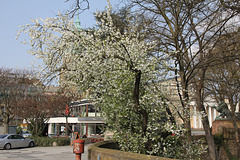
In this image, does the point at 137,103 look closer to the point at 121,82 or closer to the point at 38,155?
the point at 121,82

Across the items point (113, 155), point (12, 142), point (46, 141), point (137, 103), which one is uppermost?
point (137, 103)

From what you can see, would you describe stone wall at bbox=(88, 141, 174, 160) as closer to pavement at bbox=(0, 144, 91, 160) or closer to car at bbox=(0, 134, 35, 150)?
pavement at bbox=(0, 144, 91, 160)

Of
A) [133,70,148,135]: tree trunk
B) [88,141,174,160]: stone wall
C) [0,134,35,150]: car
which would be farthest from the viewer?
[0,134,35,150]: car

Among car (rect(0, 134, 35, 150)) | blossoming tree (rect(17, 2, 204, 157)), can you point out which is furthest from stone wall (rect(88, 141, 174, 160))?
car (rect(0, 134, 35, 150))

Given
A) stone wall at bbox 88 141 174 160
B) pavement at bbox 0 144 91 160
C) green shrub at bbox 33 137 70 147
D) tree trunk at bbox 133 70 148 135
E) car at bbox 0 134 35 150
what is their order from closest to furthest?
stone wall at bbox 88 141 174 160 → tree trunk at bbox 133 70 148 135 → pavement at bbox 0 144 91 160 → car at bbox 0 134 35 150 → green shrub at bbox 33 137 70 147

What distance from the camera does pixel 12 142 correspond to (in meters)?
25.0

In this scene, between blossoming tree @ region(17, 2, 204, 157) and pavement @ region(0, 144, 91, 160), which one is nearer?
blossoming tree @ region(17, 2, 204, 157)

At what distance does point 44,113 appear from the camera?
102ft

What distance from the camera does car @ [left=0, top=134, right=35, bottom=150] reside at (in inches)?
953

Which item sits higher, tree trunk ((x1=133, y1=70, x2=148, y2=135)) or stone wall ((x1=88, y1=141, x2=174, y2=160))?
tree trunk ((x1=133, y1=70, x2=148, y2=135))

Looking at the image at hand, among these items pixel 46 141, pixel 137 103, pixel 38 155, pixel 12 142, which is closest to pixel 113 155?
pixel 137 103

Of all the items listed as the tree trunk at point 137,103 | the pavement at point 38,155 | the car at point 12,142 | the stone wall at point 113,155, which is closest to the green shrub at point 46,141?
the car at point 12,142

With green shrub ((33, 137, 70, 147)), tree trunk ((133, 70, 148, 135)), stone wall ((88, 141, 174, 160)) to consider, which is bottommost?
green shrub ((33, 137, 70, 147))

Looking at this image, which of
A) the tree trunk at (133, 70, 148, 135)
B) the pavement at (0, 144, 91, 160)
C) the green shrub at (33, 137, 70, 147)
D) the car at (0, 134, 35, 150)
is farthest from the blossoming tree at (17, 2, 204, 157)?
the green shrub at (33, 137, 70, 147)
